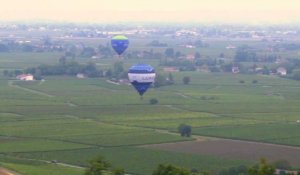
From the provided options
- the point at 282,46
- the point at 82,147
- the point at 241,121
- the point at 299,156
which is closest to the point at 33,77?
the point at 241,121

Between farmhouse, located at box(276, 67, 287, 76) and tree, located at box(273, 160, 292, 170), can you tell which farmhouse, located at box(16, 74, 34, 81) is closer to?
farmhouse, located at box(276, 67, 287, 76)

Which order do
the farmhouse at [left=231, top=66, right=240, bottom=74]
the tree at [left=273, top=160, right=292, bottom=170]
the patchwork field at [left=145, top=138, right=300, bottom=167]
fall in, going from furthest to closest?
the farmhouse at [left=231, top=66, right=240, bottom=74] → the patchwork field at [left=145, top=138, right=300, bottom=167] → the tree at [left=273, top=160, right=292, bottom=170]

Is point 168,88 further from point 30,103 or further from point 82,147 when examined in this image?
point 82,147

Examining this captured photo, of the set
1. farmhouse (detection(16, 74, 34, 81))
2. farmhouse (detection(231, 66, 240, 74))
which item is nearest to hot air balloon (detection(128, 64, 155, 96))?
farmhouse (detection(16, 74, 34, 81))

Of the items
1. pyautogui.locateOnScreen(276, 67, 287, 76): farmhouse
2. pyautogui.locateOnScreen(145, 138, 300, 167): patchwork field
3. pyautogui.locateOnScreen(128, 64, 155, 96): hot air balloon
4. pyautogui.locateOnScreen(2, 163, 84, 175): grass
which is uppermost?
pyautogui.locateOnScreen(128, 64, 155, 96): hot air balloon

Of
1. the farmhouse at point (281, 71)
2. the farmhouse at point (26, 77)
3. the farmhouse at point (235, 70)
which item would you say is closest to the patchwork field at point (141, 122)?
the farmhouse at point (26, 77)

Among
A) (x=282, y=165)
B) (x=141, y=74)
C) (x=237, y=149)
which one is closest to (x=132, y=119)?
(x=141, y=74)

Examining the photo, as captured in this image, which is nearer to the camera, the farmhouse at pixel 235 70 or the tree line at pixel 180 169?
the tree line at pixel 180 169

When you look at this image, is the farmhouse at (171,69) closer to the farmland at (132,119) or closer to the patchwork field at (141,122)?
the farmland at (132,119)
